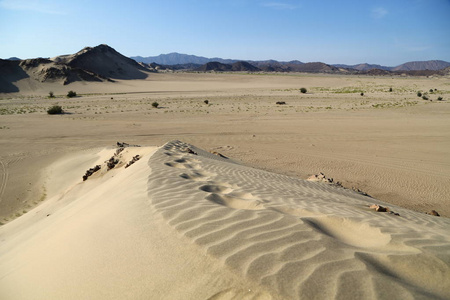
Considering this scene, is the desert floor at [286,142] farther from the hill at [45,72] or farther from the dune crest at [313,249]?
the hill at [45,72]

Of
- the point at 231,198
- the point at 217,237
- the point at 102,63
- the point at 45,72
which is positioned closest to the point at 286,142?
the point at 231,198

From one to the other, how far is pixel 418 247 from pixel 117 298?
2169mm

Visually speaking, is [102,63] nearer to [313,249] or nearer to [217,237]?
[217,237]

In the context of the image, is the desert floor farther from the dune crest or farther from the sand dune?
the dune crest

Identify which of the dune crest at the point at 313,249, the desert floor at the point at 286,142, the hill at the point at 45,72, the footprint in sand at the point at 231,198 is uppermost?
the hill at the point at 45,72

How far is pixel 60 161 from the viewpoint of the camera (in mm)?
9672

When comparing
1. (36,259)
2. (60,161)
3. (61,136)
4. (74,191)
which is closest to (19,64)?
(61,136)

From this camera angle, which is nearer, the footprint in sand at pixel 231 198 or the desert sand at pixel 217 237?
the desert sand at pixel 217 237

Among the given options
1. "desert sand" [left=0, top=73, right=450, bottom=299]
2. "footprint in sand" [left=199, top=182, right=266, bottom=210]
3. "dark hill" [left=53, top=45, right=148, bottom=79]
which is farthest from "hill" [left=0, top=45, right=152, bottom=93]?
"footprint in sand" [left=199, top=182, right=266, bottom=210]

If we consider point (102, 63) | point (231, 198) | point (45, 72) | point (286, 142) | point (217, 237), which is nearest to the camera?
point (217, 237)

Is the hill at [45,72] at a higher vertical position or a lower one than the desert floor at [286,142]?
higher

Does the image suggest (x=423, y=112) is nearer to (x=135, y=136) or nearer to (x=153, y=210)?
(x=135, y=136)

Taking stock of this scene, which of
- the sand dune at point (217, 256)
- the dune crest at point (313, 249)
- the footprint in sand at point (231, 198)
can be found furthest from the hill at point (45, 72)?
the dune crest at point (313, 249)

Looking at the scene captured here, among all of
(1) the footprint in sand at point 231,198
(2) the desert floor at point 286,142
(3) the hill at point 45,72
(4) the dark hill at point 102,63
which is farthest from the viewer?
(4) the dark hill at point 102,63
